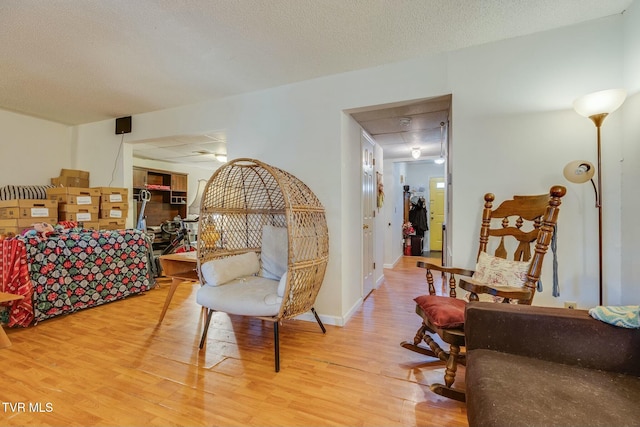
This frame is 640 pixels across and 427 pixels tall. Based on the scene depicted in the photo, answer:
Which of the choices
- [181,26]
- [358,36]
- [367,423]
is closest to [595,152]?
[358,36]

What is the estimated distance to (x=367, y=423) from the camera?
1.45 meters

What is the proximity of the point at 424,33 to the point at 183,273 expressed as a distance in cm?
286

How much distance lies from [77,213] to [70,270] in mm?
950

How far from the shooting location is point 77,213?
11.7 feet

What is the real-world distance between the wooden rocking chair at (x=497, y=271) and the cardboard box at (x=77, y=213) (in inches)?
155

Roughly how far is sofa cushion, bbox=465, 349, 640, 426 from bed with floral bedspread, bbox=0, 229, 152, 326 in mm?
3537

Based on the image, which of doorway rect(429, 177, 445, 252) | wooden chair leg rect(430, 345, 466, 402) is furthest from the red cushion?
doorway rect(429, 177, 445, 252)

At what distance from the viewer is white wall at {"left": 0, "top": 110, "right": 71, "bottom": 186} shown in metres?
3.71

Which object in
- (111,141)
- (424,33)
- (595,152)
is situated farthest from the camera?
(111,141)

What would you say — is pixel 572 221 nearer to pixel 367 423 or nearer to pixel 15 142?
pixel 367 423

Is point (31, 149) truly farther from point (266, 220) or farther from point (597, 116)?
point (597, 116)

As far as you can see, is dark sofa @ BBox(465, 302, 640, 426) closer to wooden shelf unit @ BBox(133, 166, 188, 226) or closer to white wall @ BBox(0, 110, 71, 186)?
white wall @ BBox(0, 110, 71, 186)

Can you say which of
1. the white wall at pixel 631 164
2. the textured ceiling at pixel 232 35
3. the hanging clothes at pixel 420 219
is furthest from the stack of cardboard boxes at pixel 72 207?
the hanging clothes at pixel 420 219

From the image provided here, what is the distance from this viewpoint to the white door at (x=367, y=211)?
139 inches
